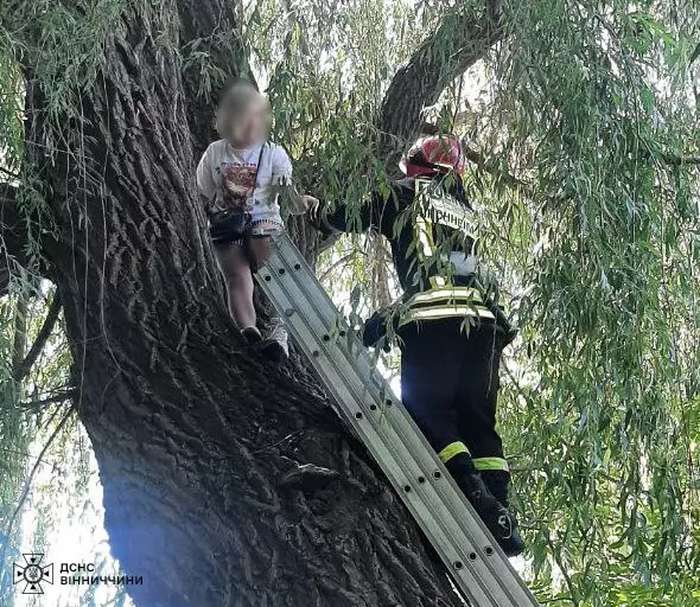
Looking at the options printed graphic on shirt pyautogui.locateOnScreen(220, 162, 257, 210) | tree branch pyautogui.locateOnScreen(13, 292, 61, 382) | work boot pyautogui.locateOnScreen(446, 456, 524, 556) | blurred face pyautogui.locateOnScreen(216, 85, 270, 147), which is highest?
blurred face pyautogui.locateOnScreen(216, 85, 270, 147)

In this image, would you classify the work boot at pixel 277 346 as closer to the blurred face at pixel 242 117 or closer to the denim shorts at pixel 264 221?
the denim shorts at pixel 264 221

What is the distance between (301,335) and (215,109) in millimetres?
971

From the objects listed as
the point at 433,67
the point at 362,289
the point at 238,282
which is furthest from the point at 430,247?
the point at 433,67

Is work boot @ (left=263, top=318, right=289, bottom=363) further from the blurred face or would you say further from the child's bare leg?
the blurred face

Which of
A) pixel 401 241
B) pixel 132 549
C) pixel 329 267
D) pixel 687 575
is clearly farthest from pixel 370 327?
pixel 329 267

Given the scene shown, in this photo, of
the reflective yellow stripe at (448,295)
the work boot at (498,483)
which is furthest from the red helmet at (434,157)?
the work boot at (498,483)

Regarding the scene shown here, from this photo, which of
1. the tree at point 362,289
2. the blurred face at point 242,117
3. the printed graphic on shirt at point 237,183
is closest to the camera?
the tree at point 362,289

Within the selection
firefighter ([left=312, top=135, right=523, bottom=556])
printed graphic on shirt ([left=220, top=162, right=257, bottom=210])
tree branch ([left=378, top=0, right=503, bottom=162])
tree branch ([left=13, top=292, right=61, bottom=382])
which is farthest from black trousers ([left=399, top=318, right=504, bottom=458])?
tree branch ([left=13, top=292, right=61, bottom=382])

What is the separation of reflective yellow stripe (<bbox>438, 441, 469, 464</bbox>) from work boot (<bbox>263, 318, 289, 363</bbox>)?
492 mm

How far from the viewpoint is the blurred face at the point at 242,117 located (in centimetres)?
273

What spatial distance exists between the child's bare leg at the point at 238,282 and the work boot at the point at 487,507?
0.71 metres

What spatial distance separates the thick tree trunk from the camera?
2125 millimetres

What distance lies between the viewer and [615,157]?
2129 mm

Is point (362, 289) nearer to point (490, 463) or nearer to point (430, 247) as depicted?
point (430, 247)
